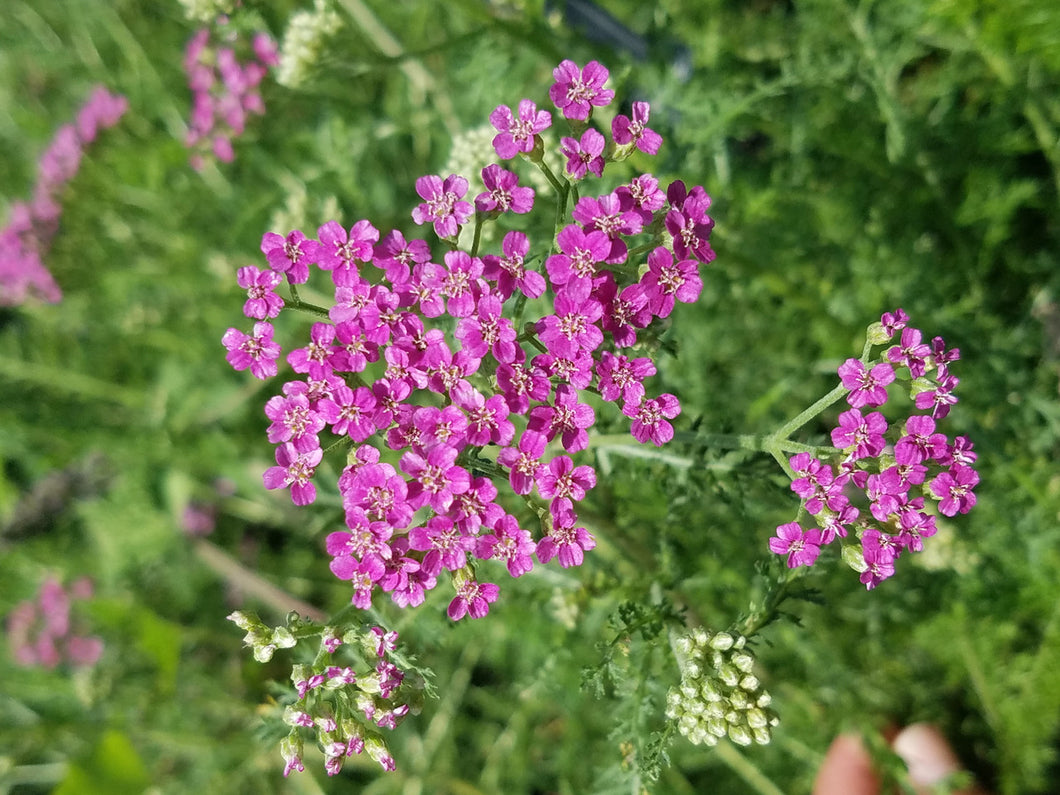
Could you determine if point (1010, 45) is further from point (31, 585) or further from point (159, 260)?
point (31, 585)

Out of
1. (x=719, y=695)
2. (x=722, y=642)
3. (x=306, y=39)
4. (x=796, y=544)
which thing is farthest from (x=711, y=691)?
(x=306, y=39)

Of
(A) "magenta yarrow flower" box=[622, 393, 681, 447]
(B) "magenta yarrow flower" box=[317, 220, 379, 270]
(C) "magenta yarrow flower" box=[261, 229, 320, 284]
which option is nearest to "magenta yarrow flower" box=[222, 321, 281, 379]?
(C) "magenta yarrow flower" box=[261, 229, 320, 284]

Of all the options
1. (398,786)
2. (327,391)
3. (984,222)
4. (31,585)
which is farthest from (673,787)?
(31,585)

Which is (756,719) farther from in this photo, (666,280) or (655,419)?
(666,280)

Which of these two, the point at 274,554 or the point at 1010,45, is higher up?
the point at 1010,45

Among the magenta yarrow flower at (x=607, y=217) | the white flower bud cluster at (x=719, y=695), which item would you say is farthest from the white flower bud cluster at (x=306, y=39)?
the white flower bud cluster at (x=719, y=695)

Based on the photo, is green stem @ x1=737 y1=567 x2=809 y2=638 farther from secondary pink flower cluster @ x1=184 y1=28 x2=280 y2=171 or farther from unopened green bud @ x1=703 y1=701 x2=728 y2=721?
secondary pink flower cluster @ x1=184 y1=28 x2=280 y2=171
